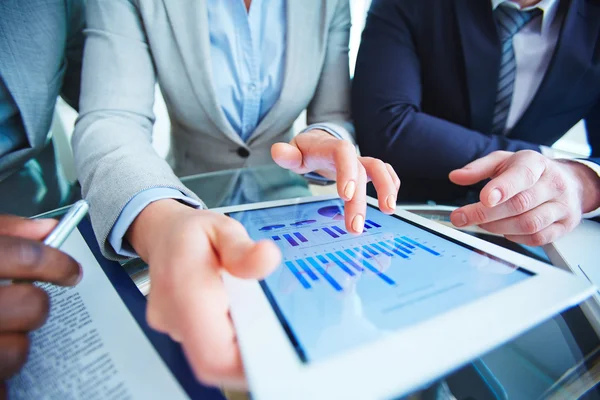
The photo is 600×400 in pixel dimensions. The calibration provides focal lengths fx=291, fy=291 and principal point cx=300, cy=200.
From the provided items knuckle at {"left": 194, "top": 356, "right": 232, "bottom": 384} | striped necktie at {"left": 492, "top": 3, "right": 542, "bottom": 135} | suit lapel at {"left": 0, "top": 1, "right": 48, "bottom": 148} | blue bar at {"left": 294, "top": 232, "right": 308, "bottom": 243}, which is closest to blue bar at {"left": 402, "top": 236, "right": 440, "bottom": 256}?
blue bar at {"left": 294, "top": 232, "right": 308, "bottom": 243}

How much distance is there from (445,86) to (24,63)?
687mm

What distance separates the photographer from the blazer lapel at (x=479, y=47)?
1.66 ft

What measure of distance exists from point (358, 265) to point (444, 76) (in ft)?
1.58

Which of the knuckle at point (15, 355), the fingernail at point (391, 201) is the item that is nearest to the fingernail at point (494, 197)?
the fingernail at point (391, 201)

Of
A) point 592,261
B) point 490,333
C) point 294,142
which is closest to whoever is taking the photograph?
point 490,333

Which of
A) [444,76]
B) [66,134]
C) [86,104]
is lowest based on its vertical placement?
[66,134]

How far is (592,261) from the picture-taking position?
12.9 inches

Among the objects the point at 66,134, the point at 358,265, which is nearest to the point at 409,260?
the point at 358,265

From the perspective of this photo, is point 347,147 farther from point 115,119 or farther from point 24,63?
point 24,63

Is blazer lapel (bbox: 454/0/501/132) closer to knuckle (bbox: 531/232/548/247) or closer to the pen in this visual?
knuckle (bbox: 531/232/548/247)

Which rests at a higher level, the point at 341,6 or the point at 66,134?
the point at 341,6

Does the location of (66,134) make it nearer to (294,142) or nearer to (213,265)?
(294,142)

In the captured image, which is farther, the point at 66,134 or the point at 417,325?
the point at 66,134

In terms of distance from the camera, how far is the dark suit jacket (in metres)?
0.50
